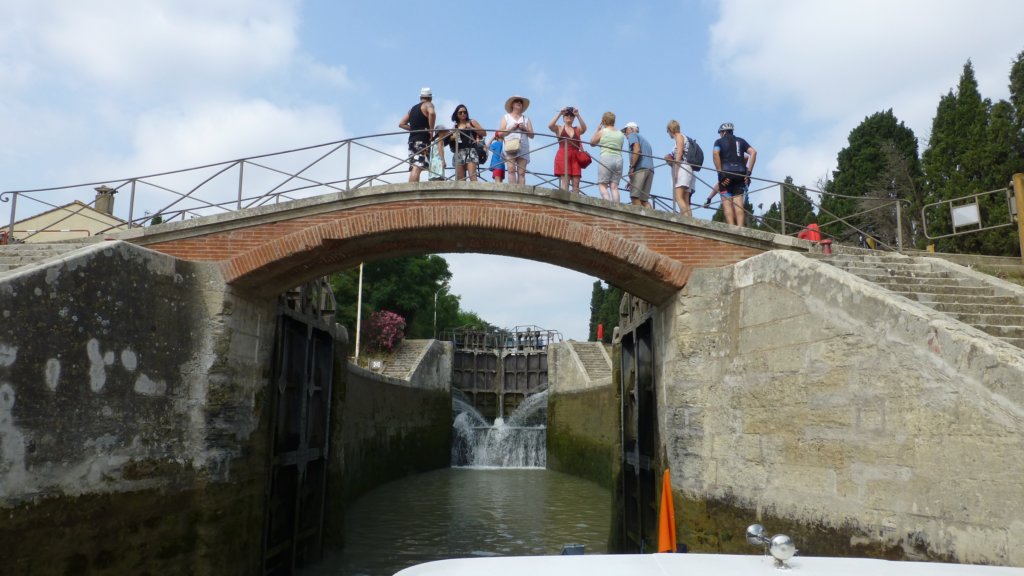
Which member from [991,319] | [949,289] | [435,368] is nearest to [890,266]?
[949,289]

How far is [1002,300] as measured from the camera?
747 centimetres

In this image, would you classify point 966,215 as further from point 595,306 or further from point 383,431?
point 595,306

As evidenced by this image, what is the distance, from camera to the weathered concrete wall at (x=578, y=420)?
69.8 ft

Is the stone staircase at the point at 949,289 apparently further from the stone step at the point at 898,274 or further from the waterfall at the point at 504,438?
the waterfall at the point at 504,438

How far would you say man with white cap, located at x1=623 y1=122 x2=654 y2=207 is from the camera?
991cm

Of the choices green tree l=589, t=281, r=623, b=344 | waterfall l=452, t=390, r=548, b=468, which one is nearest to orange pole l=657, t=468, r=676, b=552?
waterfall l=452, t=390, r=548, b=468

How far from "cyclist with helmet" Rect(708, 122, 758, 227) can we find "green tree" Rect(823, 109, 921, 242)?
25.0m

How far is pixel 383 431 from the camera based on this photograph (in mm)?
21469

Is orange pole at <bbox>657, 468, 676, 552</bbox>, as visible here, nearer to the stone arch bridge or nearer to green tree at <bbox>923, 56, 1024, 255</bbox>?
the stone arch bridge

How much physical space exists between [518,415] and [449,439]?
3887mm

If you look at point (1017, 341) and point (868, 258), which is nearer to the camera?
point (1017, 341)

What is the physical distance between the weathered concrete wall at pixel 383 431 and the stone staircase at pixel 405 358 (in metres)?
0.64

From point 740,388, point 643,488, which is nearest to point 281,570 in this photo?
point 643,488

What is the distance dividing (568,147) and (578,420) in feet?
53.9
